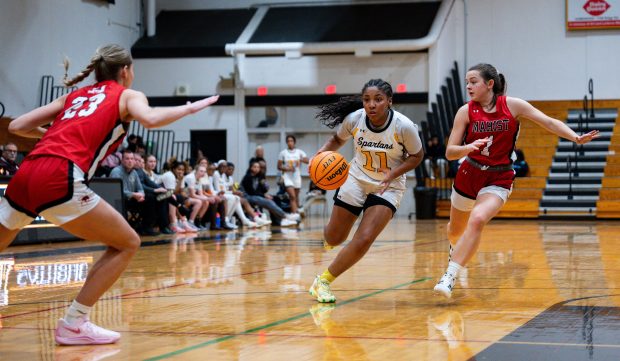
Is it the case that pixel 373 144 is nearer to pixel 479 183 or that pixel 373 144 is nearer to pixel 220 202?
pixel 479 183

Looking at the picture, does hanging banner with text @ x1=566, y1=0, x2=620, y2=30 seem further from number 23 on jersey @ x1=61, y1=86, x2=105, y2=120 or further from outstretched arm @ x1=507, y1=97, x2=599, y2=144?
number 23 on jersey @ x1=61, y1=86, x2=105, y2=120

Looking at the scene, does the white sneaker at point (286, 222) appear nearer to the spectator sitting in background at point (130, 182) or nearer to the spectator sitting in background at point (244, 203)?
the spectator sitting in background at point (244, 203)

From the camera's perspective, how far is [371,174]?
6.84 metres

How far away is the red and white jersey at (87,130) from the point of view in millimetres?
4703

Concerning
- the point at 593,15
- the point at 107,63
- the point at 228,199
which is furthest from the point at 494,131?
the point at 593,15

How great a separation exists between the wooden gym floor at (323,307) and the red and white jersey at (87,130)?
104 centimetres

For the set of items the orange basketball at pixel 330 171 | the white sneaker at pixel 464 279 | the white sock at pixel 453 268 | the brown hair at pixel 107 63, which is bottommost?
the white sneaker at pixel 464 279

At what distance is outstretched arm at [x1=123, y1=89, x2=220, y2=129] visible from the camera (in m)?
4.47

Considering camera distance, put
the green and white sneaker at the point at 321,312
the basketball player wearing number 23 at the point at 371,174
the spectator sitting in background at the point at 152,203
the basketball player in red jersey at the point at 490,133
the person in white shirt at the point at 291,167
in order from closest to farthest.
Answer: the green and white sneaker at the point at 321,312 → the basketball player wearing number 23 at the point at 371,174 → the basketball player in red jersey at the point at 490,133 → the spectator sitting in background at the point at 152,203 → the person in white shirt at the point at 291,167

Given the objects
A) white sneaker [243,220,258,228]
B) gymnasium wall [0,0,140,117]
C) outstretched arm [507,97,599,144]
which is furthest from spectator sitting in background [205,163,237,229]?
outstretched arm [507,97,599,144]

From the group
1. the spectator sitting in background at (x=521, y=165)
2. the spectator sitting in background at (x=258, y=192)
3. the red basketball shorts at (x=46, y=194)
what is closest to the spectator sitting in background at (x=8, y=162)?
the spectator sitting in background at (x=258, y=192)

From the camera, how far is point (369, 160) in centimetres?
684

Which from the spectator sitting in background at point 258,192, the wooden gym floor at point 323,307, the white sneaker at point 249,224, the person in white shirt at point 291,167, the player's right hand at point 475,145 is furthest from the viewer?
the person in white shirt at point 291,167

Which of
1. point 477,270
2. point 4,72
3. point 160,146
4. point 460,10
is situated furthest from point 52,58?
point 477,270
